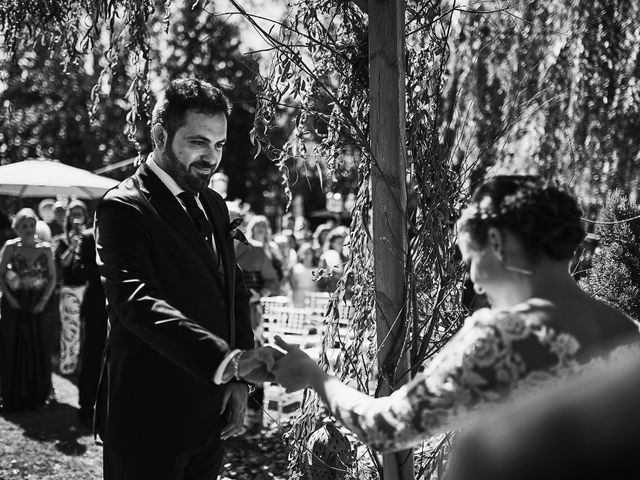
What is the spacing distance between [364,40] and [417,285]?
1.12 m

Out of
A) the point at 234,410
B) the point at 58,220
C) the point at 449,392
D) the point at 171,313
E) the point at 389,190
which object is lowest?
the point at 234,410

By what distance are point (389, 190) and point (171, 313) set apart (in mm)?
1038

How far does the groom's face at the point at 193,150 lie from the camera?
2.93 meters

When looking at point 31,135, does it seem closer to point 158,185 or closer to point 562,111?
point 562,111

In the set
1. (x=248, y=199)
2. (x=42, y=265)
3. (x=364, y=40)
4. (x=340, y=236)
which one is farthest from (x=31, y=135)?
(x=364, y=40)

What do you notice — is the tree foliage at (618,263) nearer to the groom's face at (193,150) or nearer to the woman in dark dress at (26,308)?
the groom's face at (193,150)

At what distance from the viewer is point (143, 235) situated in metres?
2.75

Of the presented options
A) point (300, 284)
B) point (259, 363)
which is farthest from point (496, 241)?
point (300, 284)

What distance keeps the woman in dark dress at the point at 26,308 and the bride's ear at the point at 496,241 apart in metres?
6.86

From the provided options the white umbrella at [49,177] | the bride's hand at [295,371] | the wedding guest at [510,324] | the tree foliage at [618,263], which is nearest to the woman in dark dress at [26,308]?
the white umbrella at [49,177]

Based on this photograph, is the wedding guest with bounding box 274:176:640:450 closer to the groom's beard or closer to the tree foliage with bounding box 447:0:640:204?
the groom's beard

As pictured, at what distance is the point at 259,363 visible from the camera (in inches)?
99.5

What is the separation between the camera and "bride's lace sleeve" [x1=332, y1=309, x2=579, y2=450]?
1.77m

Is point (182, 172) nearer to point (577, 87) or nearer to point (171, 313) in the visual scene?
point (171, 313)
